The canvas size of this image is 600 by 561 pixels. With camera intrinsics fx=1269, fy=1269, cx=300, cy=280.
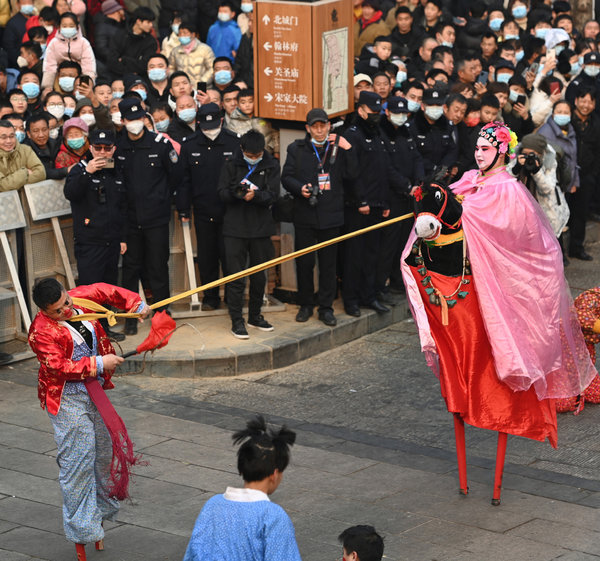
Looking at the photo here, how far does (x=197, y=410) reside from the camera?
9781 millimetres

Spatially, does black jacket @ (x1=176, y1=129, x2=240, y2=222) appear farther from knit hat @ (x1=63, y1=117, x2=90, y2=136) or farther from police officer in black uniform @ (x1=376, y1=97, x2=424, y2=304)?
police officer in black uniform @ (x1=376, y1=97, x2=424, y2=304)

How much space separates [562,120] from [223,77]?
3826 mm

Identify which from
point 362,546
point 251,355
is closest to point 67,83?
point 251,355

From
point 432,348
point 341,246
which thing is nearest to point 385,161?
point 341,246

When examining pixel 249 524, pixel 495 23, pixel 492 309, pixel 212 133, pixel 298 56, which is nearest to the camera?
pixel 249 524

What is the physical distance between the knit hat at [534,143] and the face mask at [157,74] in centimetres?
410

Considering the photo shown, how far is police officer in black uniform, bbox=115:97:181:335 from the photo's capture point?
1109 cm

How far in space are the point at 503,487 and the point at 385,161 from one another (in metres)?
4.42

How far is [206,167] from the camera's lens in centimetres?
1148

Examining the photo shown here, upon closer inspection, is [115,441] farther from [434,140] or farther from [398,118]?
[434,140]

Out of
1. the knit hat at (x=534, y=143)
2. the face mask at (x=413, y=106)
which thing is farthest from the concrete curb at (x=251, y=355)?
the face mask at (x=413, y=106)

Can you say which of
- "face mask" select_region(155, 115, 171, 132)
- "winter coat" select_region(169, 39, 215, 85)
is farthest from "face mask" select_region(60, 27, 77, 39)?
"face mask" select_region(155, 115, 171, 132)

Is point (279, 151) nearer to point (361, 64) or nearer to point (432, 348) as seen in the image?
point (361, 64)

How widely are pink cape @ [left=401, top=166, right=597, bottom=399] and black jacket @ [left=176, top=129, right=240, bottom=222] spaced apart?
3704 millimetres
